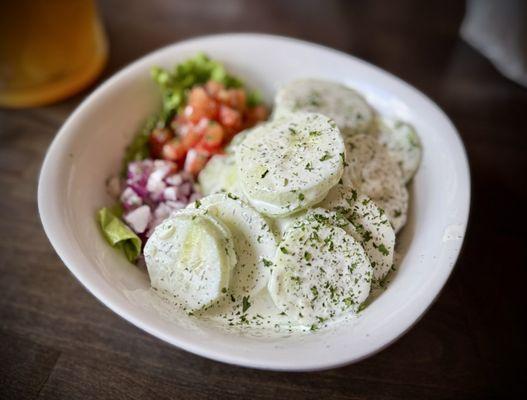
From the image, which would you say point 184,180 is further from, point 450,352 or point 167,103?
point 450,352

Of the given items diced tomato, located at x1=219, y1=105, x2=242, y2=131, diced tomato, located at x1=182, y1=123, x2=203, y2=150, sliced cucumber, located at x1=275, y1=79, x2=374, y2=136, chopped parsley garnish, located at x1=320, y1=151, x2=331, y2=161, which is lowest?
diced tomato, located at x1=182, y1=123, x2=203, y2=150

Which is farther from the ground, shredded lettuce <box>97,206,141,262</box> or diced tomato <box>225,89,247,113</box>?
diced tomato <box>225,89,247,113</box>

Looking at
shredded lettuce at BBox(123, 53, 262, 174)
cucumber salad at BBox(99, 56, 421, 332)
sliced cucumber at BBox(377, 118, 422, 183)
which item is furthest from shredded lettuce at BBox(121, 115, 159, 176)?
sliced cucumber at BBox(377, 118, 422, 183)

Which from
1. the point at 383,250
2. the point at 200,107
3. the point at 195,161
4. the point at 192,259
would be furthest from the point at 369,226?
the point at 200,107

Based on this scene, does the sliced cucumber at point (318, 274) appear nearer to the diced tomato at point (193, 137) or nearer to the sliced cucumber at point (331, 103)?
the sliced cucumber at point (331, 103)

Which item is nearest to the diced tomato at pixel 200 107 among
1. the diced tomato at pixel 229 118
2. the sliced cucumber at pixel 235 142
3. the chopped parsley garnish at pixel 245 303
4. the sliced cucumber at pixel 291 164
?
the diced tomato at pixel 229 118

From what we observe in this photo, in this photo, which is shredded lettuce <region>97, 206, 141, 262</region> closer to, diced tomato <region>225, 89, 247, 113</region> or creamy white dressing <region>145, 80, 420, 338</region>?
creamy white dressing <region>145, 80, 420, 338</region>
